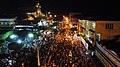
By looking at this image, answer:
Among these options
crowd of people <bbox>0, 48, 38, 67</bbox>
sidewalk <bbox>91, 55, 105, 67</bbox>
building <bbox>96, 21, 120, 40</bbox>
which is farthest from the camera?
building <bbox>96, 21, 120, 40</bbox>

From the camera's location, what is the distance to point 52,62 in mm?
30609

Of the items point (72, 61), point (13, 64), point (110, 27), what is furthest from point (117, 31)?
point (13, 64)

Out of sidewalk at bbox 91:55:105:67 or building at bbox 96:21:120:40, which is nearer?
sidewalk at bbox 91:55:105:67

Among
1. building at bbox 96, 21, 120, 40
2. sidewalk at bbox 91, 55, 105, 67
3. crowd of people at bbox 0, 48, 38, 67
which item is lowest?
sidewalk at bbox 91, 55, 105, 67

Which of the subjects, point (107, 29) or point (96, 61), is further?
point (107, 29)

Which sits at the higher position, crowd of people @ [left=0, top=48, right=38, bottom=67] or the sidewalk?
crowd of people @ [left=0, top=48, right=38, bottom=67]

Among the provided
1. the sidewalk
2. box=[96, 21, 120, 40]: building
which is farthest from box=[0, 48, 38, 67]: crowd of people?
box=[96, 21, 120, 40]: building

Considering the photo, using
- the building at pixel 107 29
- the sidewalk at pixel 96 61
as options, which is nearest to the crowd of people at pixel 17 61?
the sidewalk at pixel 96 61

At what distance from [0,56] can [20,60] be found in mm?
3589

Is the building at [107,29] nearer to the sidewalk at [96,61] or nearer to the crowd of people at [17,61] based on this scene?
the sidewalk at [96,61]

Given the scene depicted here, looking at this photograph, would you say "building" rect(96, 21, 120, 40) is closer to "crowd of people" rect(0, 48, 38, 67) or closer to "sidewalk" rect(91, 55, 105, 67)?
"sidewalk" rect(91, 55, 105, 67)

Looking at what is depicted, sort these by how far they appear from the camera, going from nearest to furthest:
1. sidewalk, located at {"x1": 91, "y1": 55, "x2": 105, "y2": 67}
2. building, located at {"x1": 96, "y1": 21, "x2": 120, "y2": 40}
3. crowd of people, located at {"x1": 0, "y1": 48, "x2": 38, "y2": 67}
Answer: crowd of people, located at {"x1": 0, "y1": 48, "x2": 38, "y2": 67}, sidewalk, located at {"x1": 91, "y1": 55, "x2": 105, "y2": 67}, building, located at {"x1": 96, "y1": 21, "x2": 120, "y2": 40}

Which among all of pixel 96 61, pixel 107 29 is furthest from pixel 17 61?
pixel 107 29

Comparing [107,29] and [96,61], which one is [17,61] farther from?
[107,29]
